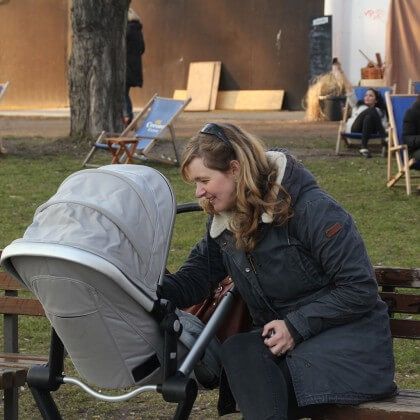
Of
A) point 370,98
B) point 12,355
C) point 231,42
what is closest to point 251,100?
point 231,42

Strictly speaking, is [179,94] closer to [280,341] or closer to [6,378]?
[6,378]

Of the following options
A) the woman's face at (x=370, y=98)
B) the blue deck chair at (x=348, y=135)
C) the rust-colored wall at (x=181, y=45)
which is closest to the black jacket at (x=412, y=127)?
the blue deck chair at (x=348, y=135)

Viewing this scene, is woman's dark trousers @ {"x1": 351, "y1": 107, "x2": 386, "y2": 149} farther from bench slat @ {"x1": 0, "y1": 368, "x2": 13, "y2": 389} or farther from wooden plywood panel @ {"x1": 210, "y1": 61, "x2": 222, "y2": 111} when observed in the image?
bench slat @ {"x1": 0, "y1": 368, "x2": 13, "y2": 389}

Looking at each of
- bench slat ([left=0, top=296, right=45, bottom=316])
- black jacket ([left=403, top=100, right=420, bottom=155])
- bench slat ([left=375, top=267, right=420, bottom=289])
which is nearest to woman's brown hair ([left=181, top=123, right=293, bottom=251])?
bench slat ([left=375, top=267, right=420, bottom=289])

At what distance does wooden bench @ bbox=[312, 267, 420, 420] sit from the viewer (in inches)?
140

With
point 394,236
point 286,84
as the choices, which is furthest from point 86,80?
point 286,84

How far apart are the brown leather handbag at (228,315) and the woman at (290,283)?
0.26m

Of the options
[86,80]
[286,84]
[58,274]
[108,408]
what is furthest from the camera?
[286,84]

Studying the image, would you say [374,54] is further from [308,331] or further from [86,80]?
[308,331]

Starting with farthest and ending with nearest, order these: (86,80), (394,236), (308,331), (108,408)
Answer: (86,80), (394,236), (108,408), (308,331)

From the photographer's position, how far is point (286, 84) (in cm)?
2059

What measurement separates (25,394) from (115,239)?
2.07 m

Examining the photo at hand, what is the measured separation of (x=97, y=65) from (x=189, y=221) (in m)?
4.88

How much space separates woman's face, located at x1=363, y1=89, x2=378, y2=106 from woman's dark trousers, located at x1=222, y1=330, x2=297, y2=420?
10134 millimetres
